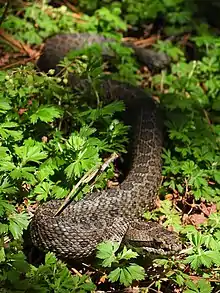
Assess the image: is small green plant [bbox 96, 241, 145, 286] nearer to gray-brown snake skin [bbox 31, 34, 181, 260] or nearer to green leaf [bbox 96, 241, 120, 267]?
green leaf [bbox 96, 241, 120, 267]

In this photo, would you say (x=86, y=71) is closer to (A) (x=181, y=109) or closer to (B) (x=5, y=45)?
(A) (x=181, y=109)

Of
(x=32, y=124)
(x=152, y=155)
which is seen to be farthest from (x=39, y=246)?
(x=152, y=155)

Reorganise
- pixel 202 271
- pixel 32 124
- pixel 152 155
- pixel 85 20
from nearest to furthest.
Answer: pixel 202 271, pixel 32 124, pixel 152 155, pixel 85 20

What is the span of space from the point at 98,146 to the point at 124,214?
709 millimetres

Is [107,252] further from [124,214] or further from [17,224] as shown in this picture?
[124,214]

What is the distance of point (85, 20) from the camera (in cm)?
841

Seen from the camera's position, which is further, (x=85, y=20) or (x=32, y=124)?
(x=85, y=20)

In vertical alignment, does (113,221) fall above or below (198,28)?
below

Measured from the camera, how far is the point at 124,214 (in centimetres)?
546

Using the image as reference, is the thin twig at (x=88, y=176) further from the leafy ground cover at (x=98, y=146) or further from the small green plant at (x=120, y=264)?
the small green plant at (x=120, y=264)

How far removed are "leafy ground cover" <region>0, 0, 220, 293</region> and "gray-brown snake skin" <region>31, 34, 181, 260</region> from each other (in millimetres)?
127

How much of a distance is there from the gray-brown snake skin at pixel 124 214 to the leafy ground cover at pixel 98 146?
0.13 m

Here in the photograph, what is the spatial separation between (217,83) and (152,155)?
1.82 m

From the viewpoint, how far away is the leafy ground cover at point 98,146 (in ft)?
15.1
